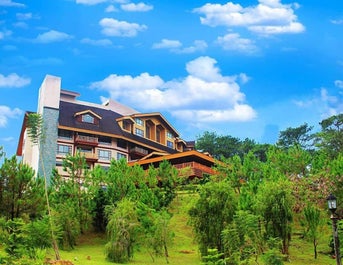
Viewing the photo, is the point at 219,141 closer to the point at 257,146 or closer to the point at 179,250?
the point at 257,146

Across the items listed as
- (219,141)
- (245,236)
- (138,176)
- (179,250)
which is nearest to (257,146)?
(219,141)

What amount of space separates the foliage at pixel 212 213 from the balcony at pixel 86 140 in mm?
24356

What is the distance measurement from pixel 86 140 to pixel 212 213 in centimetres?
2539

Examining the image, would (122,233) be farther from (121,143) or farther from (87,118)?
(121,143)

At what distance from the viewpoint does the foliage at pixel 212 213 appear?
2005cm

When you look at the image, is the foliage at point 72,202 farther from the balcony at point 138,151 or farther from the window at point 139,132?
the window at point 139,132

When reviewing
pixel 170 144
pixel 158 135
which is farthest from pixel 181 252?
pixel 170 144

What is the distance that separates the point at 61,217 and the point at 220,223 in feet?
29.3

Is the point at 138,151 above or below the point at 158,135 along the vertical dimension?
below

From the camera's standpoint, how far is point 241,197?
22.0m

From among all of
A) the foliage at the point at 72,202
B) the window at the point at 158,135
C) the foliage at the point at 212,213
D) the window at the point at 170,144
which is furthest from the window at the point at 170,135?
the foliage at the point at 212,213

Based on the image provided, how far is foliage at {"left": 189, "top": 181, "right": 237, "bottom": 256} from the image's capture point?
2005 centimetres

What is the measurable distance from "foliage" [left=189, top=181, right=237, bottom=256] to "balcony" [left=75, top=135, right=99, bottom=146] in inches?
959

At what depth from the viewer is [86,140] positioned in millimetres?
43500
